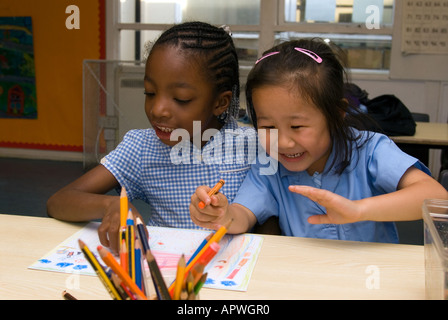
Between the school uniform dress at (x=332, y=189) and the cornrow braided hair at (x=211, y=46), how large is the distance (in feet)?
0.69

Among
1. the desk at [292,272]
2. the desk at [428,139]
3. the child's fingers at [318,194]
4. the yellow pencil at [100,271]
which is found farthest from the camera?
the desk at [428,139]

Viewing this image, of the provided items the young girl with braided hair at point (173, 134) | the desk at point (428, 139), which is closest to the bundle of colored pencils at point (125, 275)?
the young girl with braided hair at point (173, 134)

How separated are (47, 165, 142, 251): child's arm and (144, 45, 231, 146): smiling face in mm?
178

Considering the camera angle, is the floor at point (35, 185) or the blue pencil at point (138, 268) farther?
the floor at point (35, 185)

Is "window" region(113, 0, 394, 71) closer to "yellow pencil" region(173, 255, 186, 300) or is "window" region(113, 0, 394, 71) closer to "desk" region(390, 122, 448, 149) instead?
"desk" region(390, 122, 448, 149)

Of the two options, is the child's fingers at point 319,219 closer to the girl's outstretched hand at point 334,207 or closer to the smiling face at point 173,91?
the girl's outstretched hand at point 334,207

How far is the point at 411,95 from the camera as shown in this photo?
12.8ft

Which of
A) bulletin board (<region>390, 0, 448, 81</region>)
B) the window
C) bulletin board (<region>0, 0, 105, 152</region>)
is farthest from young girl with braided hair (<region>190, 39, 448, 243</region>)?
bulletin board (<region>0, 0, 105, 152</region>)

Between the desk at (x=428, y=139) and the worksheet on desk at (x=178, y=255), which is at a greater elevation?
the worksheet on desk at (x=178, y=255)

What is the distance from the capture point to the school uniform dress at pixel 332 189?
38.4 inches

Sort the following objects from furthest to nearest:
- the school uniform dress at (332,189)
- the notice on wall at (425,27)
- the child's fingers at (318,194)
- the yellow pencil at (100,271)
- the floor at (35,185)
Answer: the notice on wall at (425,27)
the floor at (35,185)
the school uniform dress at (332,189)
the child's fingers at (318,194)
the yellow pencil at (100,271)

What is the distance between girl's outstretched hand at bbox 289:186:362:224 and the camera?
74cm

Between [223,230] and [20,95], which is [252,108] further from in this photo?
[20,95]

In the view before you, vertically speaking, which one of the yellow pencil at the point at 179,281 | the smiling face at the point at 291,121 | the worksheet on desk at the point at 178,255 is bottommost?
the worksheet on desk at the point at 178,255
